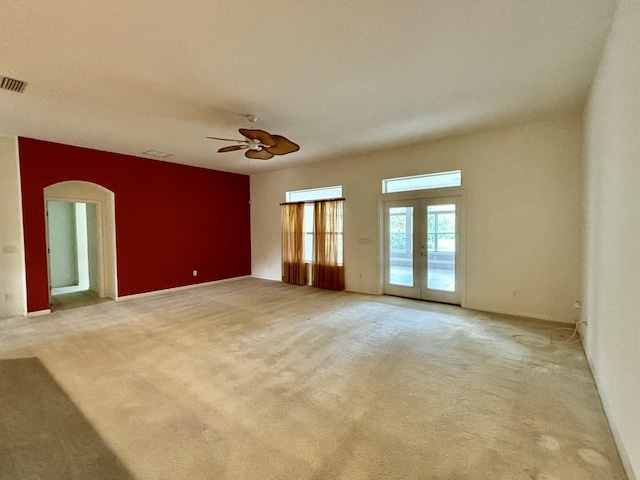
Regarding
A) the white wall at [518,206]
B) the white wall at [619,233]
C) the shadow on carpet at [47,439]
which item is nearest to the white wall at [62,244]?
the shadow on carpet at [47,439]

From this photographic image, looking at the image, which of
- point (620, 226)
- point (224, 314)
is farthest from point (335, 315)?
point (620, 226)

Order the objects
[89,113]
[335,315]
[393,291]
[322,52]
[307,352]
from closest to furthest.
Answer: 1. [322,52]
2. [307,352]
3. [89,113]
4. [335,315]
5. [393,291]

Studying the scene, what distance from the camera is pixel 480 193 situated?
500 cm

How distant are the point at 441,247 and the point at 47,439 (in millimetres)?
5500

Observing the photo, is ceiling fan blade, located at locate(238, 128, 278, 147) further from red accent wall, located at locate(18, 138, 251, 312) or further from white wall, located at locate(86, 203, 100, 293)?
white wall, located at locate(86, 203, 100, 293)

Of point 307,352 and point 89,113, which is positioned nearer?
point 307,352

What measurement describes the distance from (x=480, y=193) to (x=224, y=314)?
480cm

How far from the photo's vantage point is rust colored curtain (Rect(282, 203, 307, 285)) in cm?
746

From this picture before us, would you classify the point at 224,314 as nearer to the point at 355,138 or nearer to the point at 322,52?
the point at 355,138

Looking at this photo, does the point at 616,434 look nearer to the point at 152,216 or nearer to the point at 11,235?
the point at 152,216

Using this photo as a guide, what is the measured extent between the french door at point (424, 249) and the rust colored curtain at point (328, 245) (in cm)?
112

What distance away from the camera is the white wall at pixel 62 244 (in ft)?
24.3

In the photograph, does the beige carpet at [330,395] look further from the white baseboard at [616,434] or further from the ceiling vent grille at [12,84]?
the ceiling vent grille at [12,84]

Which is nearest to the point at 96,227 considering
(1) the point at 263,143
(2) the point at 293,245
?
(2) the point at 293,245
